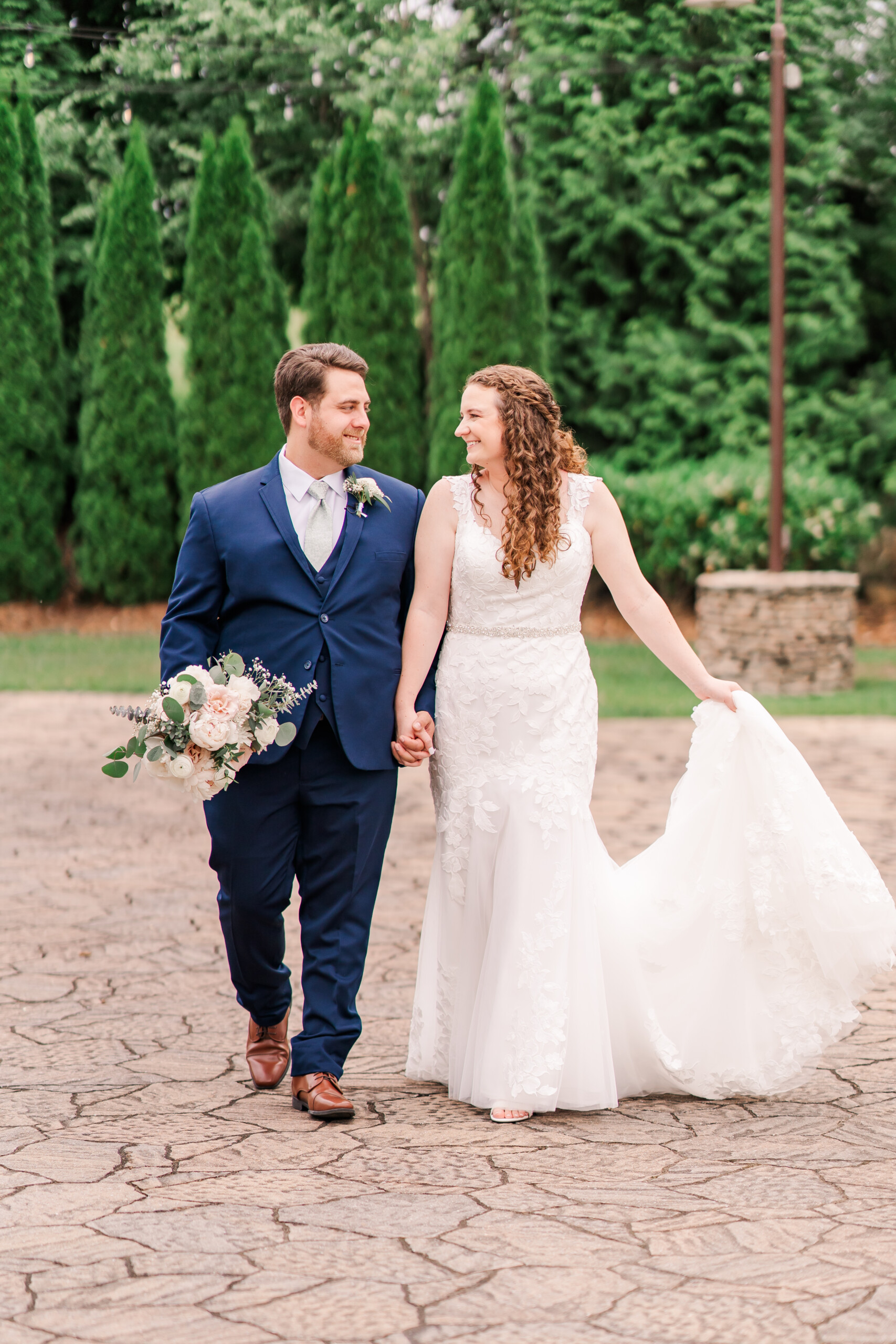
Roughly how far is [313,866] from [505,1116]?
0.77m

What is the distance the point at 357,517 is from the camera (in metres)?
3.97

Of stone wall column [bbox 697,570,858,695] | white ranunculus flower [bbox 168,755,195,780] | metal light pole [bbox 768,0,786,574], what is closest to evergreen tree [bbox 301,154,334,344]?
metal light pole [bbox 768,0,786,574]

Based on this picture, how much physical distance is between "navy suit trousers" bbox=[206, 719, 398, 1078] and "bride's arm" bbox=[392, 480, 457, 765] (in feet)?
0.63

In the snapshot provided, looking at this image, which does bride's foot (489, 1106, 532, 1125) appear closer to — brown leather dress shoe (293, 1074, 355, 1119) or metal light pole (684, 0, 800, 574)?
brown leather dress shoe (293, 1074, 355, 1119)

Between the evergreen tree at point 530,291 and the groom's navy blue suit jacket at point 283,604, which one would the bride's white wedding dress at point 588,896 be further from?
the evergreen tree at point 530,291

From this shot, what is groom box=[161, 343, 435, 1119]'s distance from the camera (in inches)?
153

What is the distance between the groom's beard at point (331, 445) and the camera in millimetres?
3900

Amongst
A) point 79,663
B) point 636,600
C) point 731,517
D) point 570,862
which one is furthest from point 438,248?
point 570,862

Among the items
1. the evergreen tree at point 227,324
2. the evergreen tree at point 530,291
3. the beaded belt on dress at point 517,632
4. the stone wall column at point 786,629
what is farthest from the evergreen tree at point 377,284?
the beaded belt on dress at point 517,632

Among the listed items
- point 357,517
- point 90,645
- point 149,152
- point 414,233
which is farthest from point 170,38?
point 357,517

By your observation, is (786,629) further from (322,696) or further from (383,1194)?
Answer: (383,1194)

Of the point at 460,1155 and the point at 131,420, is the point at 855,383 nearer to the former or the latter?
the point at 131,420

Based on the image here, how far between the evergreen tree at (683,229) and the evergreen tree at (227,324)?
12.3 ft

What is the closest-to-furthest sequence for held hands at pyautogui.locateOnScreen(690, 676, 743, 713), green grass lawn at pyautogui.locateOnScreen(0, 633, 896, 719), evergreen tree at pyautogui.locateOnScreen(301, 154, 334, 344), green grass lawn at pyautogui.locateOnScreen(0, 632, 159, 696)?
held hands at pyautogui.locateOnScreen(690, 676, 743, 713)
green grass lawn at pyautogui.locateOnScreen(0, 633, 896, 719)
green grass lawn at pyautogui.locateOnScreen(0, 632, 159, 696)
evergreen tree at pyautogui.locateOnScreen(301, 154, 334, 344)
